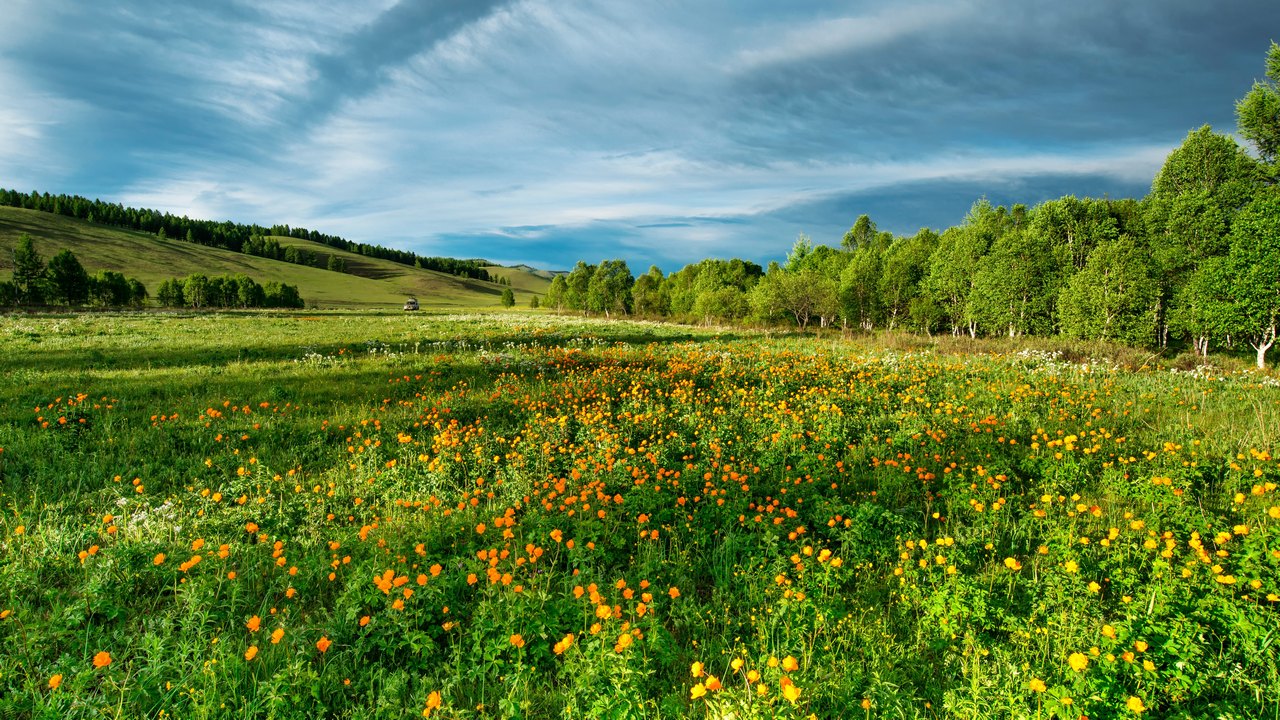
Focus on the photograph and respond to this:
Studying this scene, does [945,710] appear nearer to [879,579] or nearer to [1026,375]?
[879,579]

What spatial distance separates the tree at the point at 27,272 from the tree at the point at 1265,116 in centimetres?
11283

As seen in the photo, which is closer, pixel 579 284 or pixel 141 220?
pixel 579 284

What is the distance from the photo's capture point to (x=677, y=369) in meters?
13.7

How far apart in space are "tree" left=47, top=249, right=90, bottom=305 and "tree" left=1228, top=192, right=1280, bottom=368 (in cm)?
10828

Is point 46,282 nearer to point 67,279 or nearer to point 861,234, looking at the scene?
point 67,279

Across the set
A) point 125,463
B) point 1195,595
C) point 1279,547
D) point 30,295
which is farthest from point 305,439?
point 30,295

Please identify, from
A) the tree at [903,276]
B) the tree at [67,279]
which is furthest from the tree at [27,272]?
the tree at [903,276]

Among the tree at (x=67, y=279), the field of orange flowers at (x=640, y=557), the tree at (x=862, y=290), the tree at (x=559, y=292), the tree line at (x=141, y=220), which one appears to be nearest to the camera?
the field of orange flowers at (x=640, y=557)

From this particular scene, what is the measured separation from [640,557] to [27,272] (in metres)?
99.4

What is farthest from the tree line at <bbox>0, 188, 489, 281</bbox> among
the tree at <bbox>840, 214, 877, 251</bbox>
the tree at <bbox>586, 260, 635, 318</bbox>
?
the tree at <bbox>840, 214, 877, 251</bbox>

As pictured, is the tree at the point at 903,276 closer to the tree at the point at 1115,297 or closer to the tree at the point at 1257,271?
the tree at the point at 1115,297

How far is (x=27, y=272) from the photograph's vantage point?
63906 millimetres

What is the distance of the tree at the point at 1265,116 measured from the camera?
2338 cm

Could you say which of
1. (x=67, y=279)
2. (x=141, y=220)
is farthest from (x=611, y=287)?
(x=141, y=220)
